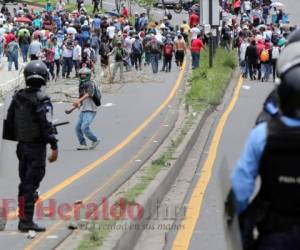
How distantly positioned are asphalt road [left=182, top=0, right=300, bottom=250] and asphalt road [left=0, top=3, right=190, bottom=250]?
1.18 m

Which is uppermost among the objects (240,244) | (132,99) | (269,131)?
(269,131)

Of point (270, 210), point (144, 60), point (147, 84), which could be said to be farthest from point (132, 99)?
point (270, 210)

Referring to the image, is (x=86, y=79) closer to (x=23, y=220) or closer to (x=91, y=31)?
(x=23, y=220)

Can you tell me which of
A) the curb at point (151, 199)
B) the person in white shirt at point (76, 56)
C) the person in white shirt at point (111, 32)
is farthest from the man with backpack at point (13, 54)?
the curb at point (151, 199)

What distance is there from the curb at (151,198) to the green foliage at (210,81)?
5.31m

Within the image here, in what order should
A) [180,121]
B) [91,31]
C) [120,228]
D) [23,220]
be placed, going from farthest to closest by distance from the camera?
[91,31]
[180,121]
[23,220]
[120,228]

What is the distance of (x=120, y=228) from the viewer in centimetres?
852

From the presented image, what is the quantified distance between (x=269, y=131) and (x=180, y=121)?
575 inches

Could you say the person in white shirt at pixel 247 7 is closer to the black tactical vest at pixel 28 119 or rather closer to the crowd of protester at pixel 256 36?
the crowd of protester at pixel 256 36

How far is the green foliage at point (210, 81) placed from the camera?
876 inches

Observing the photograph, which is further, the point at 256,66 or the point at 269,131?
the point at 256,66

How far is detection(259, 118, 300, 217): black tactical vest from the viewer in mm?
4320

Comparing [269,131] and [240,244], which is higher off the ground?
[269,131]

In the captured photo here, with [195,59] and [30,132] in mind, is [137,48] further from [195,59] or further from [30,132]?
[30,132]
